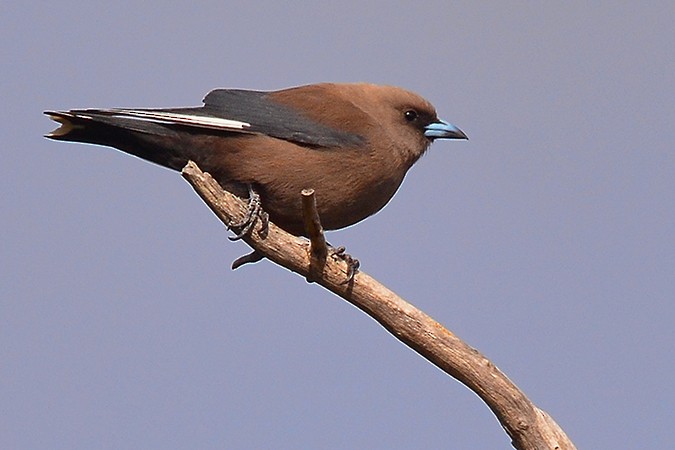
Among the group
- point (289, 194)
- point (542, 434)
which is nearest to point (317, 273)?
point (289, 194)

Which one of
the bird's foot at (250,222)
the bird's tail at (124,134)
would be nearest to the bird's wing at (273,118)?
the bird's tail at (124,134)

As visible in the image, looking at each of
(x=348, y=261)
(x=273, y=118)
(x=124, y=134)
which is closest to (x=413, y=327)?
(x=348, y=261)

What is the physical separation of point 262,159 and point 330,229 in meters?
0.67

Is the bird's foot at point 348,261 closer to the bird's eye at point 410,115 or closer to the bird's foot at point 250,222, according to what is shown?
the bird's foot at point 250,222

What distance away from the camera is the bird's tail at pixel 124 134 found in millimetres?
5930

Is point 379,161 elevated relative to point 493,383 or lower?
elevated

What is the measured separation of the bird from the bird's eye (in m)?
0.53

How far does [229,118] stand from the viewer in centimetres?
620

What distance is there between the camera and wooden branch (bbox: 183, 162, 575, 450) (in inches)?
208

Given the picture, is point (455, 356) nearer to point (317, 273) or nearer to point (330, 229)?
point (317, 273)

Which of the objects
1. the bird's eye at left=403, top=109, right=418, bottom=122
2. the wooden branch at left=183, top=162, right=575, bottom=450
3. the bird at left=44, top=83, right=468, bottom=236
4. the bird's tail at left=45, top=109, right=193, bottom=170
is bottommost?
the wooden branch at left=183, top=162, right=575, bottom=450

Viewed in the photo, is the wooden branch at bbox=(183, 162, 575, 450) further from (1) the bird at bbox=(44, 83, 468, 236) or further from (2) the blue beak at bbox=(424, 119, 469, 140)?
(2) the blue beak at bbox=(424, 119, 469, 140)

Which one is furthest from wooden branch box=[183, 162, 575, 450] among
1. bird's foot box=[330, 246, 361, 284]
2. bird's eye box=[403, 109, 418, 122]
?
bird's eye box=[403, 109, 418, 122]

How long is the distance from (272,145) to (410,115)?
4.32ft
